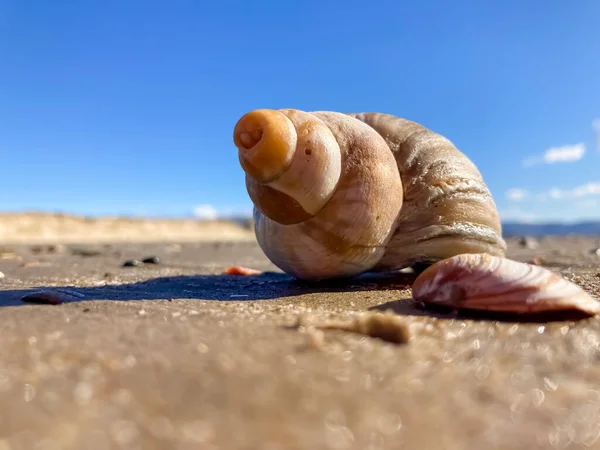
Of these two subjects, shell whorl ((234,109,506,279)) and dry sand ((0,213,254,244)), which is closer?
shell whorl ((234,109,506,279))

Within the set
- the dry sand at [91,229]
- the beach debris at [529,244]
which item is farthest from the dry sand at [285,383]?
the dry sand at [91,229]

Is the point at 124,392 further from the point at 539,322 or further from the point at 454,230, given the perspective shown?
the point at 454,230

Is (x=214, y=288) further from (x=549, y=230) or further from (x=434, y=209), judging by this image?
(x=549, y=230)

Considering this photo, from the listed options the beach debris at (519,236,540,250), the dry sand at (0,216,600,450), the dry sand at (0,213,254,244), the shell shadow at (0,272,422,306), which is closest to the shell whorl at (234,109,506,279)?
the shell shadow at (0,272,422,306)

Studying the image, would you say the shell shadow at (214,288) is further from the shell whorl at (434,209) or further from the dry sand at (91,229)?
the dry sand at (91,229)

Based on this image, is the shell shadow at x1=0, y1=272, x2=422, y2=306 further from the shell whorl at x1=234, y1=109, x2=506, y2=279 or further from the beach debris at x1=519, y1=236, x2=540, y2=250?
the beach debris at x1=519, y1=236, x2=540, y2=250
